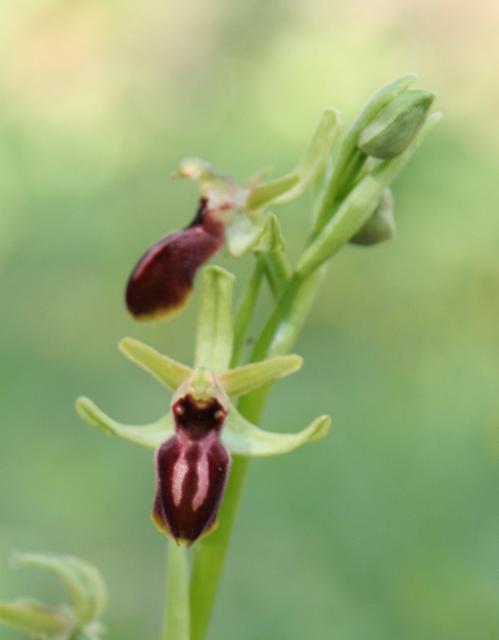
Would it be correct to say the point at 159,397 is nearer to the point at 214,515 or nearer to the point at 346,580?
the point at 346,580

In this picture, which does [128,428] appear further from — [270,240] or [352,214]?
[352,214]

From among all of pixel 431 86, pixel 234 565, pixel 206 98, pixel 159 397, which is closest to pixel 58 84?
pixel 206 98

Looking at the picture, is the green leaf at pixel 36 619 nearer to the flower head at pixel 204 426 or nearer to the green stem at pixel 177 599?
the green stem at pixel 177 599

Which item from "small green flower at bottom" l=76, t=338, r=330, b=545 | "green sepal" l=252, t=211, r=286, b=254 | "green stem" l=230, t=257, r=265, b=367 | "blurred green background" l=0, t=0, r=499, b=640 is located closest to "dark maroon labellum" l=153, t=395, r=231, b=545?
"small green flower at bottom" l=76, t=338, r=330, b=545

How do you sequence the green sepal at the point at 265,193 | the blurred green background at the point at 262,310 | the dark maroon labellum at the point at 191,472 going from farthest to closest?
1. the blurred green background at the point at 262,310
2. the green sepal at the point at 265,193
3. the dark maroon labellum at the point at 191,472

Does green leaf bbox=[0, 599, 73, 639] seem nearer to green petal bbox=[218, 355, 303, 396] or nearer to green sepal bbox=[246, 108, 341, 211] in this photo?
green petal bbox=[218, 355, 303, 396]

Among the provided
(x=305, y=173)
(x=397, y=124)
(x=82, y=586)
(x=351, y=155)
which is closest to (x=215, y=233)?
(x=305, y=173)

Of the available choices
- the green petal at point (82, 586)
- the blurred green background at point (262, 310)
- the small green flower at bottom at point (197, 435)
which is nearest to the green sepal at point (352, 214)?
the small green flower at bottom at point (197, 435)
